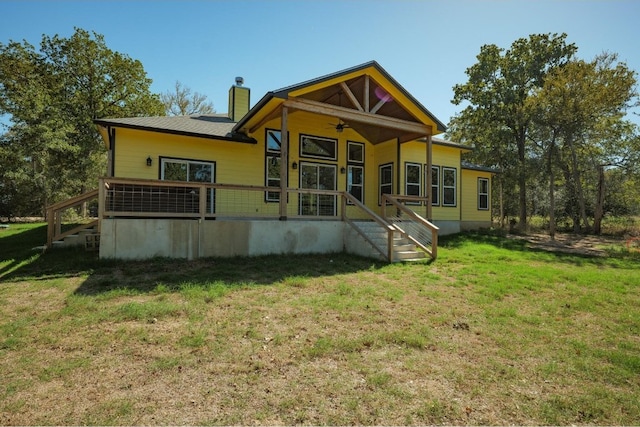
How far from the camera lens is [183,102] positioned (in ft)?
95.7

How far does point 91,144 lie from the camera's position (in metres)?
21.0

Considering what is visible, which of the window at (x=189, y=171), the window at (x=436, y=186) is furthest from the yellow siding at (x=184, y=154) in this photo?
the window at (x=436, y=186)

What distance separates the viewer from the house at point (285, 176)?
8.09 metres

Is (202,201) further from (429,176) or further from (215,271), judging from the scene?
(429,176)

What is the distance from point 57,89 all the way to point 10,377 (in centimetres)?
2578

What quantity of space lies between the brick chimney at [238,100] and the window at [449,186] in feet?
30.1

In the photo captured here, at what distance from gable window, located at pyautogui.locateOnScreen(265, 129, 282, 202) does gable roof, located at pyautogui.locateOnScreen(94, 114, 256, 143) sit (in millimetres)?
763

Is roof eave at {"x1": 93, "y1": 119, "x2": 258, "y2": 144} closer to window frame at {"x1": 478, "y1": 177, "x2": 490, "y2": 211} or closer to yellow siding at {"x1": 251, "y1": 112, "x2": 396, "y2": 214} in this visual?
yellow siding at {"x1": 251, "y1": 112, "x2": 396, "y2": 214}

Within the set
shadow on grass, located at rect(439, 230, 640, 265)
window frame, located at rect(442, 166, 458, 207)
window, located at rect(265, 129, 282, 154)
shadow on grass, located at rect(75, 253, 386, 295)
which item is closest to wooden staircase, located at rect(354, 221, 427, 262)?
shadow on grass, located at rect(75, 253, 386, 295)

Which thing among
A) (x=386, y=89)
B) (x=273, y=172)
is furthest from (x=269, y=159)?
(x=386, y=89)

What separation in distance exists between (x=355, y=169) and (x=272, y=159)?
3565mm

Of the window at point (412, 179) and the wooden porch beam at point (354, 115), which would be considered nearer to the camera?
the wooden porch beam at point (354, 115)

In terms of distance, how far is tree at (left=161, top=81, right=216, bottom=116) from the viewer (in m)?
28.9

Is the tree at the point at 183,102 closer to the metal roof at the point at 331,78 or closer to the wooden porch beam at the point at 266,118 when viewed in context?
the wooden porch beam at the point at 266,118
